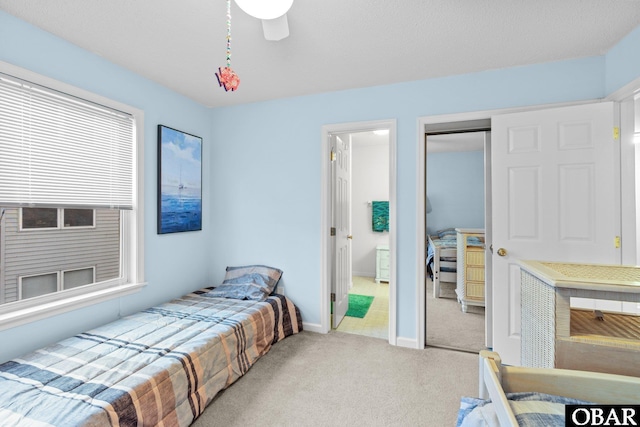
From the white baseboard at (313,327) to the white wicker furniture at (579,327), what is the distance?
2099 mm

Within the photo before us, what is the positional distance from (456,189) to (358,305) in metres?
3.06

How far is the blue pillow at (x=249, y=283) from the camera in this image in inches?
115

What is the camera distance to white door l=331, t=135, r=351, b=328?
3.21 meters

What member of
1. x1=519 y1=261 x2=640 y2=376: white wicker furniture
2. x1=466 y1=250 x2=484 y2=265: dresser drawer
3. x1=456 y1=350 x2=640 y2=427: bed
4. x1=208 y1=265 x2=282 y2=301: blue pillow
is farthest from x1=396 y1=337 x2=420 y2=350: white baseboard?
x1=456 y1=350 x2=640 y2=427: bed

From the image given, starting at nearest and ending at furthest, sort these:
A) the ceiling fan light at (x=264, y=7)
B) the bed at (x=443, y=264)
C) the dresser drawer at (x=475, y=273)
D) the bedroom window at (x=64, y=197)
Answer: the ceiling fan light at (x=264, y=7) < the bedroom window at (x=64, y=197) < the dresser drawer at (x=475, y=273) < the bed at (x=443, y=264)

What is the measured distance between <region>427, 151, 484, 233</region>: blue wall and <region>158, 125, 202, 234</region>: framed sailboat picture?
166 inches

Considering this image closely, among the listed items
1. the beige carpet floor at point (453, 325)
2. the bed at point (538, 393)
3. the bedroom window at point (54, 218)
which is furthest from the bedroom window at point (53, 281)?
the beige carpet floor at point (453, 325)

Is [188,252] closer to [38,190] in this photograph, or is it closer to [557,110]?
[38,190]

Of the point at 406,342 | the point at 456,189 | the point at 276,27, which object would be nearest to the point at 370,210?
the point at 456,189

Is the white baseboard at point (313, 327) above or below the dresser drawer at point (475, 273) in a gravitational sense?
below

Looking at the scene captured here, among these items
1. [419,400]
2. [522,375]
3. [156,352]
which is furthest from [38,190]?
[419,400]

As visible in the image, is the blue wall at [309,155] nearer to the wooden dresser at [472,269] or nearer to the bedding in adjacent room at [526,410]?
the wooden dresser at [472,269]

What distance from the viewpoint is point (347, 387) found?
2.13m

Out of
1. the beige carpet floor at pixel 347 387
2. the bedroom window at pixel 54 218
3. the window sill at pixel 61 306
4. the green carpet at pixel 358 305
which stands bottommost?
the beige carpet floor at pixel 347 387
